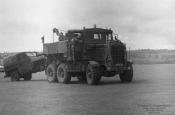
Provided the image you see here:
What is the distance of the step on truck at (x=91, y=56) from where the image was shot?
850 inches

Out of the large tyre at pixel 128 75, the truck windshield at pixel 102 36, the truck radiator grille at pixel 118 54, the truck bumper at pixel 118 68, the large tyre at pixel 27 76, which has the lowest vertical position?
the large tyre at pixel 27 76

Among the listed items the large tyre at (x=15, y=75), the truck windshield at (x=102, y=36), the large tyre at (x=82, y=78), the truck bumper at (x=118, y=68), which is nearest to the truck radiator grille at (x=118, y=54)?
the truck bumper at (x=118, y=68)

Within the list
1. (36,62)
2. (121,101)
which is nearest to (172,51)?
(36,62)

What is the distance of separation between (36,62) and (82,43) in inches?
252

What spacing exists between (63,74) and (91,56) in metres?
2.19

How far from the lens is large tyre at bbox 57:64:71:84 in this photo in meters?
23.2

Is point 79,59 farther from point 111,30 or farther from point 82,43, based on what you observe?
point 111,30

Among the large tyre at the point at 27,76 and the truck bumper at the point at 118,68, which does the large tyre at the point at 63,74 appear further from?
the large tyre at the point at 27,76

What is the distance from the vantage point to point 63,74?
2383cm

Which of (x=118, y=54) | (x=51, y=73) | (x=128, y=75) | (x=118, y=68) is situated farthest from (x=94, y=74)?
(x=51, y=73)

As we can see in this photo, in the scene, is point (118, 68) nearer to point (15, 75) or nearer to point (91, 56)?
point (91, 56)

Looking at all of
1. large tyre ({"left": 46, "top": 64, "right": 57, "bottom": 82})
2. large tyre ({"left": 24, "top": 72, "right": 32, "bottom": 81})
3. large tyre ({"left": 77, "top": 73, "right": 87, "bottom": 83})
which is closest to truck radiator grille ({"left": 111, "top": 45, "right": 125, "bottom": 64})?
large tyre ({"left": 77, "top": 73, "right": 87, "bottom": 83})

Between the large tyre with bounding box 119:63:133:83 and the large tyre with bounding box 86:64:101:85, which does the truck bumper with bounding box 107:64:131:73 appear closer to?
the large tyre with bounding box 119:63:133:83

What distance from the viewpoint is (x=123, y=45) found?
22094mm
